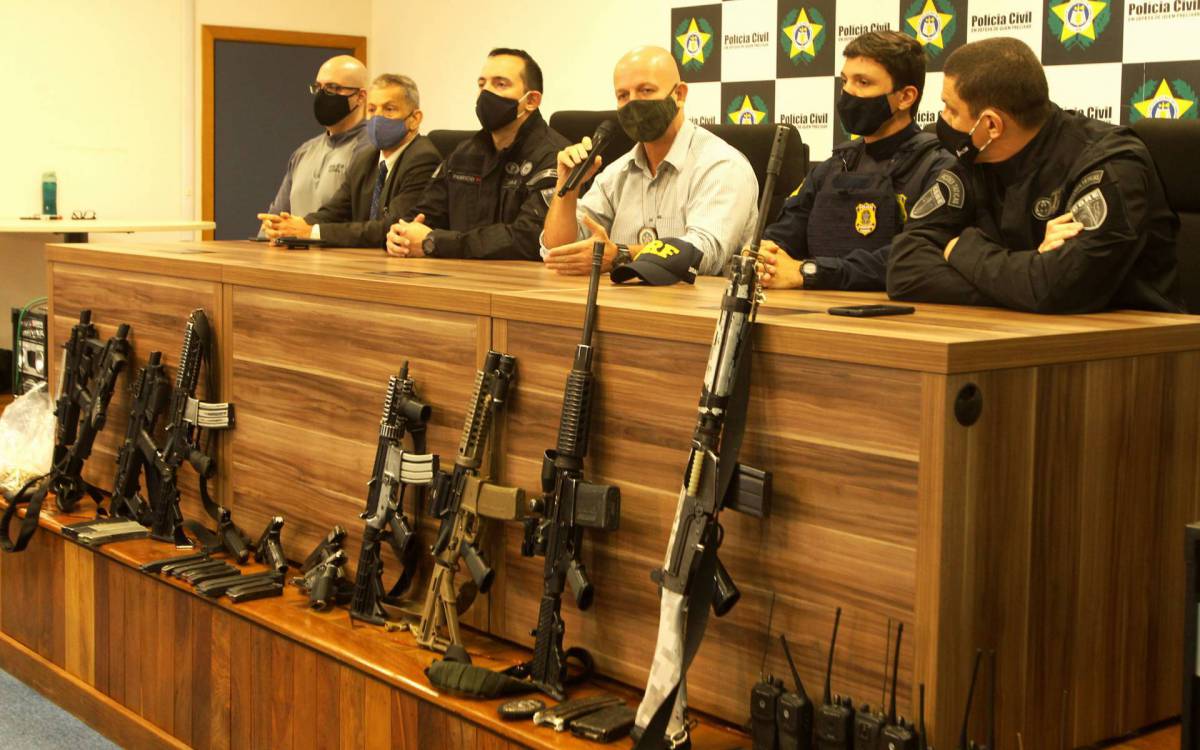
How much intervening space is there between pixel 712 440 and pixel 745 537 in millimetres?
169

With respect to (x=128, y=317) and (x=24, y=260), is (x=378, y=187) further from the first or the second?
(x=24, y=260)

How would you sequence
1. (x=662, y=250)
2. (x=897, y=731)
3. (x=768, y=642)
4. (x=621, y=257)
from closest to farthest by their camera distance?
(x=897, y=731)
(x=768, y=642)
(x=662, y=250)
(x=621, y=257)

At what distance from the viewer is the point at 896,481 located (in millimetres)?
1696

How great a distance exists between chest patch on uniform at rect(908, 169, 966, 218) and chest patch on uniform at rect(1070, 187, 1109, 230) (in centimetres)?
28

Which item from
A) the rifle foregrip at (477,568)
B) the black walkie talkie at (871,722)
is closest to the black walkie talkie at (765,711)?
the black walkie talkie at (871,722)

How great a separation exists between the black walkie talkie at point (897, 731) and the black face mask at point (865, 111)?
5.48 feet

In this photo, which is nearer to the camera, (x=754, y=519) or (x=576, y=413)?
(x=754, y=519)

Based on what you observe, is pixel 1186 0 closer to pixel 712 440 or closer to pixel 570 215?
pixel 570 215

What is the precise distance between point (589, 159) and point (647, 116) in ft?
1.38

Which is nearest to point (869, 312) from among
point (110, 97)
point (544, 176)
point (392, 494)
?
point (392, 494)

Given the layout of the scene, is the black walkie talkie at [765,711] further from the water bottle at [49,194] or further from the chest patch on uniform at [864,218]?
the water bottle at [49,194]

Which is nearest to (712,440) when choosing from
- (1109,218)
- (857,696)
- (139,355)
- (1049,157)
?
(857,696)

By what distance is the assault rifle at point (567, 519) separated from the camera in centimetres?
208

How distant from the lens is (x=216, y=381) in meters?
3.11
